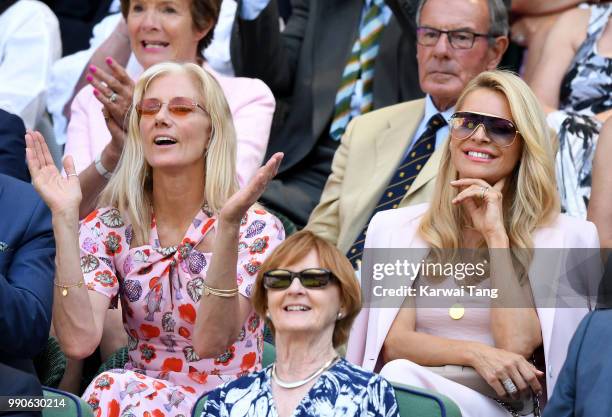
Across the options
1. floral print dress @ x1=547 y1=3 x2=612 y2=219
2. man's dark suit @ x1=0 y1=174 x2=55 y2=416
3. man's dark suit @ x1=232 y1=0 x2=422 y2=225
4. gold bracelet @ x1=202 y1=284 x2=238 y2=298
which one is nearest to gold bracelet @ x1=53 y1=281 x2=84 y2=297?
man's dark suit @ x1=0 y1=174 x2=55 y2=416

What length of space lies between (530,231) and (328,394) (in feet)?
4.18

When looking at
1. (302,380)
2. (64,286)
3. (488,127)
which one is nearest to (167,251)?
(64,286)

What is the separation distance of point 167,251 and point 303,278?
94cm

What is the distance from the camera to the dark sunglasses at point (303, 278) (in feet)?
13.9

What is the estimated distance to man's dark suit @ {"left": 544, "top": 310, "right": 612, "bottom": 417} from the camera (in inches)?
151

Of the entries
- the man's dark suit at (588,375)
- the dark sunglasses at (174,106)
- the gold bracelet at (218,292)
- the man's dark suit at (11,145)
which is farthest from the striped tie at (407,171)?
the man's dark suit at (588,375)

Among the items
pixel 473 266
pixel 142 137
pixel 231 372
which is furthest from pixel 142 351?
pixel 473 266

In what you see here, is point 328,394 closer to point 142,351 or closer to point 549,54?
point 142,351

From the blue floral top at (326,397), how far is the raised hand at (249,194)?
1.72 feet

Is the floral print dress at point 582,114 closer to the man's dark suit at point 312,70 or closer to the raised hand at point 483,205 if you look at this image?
the man's dark suit at point 312,70

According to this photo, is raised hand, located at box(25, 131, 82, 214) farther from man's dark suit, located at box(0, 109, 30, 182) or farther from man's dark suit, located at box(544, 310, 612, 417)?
man's dark suit, located at box(544, 310, 612, 417)

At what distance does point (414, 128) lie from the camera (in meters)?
6.27

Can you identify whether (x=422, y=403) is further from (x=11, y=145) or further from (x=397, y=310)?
(x=11, y=145)

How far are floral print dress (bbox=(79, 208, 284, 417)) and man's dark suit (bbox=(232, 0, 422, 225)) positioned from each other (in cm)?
163
